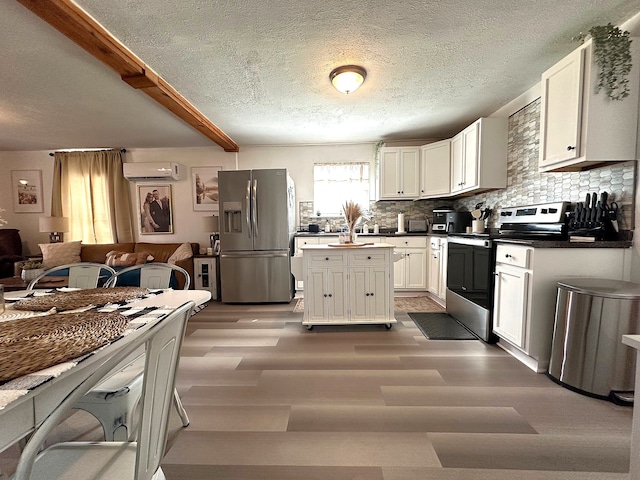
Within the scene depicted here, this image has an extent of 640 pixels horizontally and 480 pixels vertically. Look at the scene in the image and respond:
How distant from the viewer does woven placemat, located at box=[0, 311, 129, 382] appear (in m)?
0.63

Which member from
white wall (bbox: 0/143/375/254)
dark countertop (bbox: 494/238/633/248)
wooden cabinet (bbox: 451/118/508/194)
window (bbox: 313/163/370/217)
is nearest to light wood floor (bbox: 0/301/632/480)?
dark countertop (bbox: 494/238/633/248)

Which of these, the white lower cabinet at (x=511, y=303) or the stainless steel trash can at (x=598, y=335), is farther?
the white lower cabinet at (x=511, y=303)

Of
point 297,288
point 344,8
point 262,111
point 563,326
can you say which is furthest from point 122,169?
point 563,326

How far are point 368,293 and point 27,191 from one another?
20.3 ft

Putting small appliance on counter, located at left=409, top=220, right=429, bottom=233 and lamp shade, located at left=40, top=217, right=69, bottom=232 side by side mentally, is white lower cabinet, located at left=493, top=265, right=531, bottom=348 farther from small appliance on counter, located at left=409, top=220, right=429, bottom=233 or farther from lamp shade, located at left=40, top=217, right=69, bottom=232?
lamp shade, located at left=40, top=217, right=69, bottom=232

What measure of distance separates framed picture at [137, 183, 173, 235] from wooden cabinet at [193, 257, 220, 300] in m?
1.23

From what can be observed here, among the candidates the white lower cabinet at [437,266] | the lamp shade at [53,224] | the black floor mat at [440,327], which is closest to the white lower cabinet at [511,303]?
the black floor mat at [440,327]

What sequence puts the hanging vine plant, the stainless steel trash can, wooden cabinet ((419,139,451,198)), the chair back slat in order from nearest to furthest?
1. the chair back slat
2. the stainless steel trash can
3. the hanging vine plant
4. wooden cabinet ((419,139,451,198))

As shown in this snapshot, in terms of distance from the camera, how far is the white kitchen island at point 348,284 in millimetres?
2697

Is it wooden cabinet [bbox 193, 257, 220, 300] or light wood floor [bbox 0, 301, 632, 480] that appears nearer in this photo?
light wood floor [bbox 0, 301, 632, 480]

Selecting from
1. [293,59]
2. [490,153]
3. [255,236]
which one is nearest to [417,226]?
[490,153]

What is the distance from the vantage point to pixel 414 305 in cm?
365

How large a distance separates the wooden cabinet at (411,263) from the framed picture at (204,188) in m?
3.13

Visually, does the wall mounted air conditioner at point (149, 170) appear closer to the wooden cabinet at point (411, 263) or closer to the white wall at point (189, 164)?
the white wall at point (189, 164)
